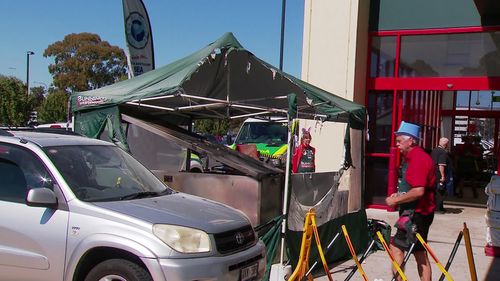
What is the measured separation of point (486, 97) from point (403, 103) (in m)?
6.18

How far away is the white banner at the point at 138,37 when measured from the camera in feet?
39.3

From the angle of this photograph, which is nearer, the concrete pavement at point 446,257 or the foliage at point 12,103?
the concrete pavement at point 446,257

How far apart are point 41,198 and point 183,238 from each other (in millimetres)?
1207

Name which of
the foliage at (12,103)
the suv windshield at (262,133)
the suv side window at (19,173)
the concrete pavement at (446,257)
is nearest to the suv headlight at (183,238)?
the suv side window at (19,173)

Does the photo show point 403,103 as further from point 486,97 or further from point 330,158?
point 486,97

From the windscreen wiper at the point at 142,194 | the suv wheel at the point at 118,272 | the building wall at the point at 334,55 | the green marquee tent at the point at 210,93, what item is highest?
the building wall at the point at 334,55

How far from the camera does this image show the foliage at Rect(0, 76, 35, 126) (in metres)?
39.9

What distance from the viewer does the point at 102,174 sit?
5.23 metres

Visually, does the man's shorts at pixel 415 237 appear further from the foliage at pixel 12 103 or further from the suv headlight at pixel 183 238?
the foliage at pixel 12 103

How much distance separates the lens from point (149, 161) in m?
8.94

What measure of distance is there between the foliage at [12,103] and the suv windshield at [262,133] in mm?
28929

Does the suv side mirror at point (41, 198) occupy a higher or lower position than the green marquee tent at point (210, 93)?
lower

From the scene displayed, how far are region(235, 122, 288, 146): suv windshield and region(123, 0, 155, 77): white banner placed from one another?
4.01m

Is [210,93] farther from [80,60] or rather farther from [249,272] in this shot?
[80,60]
